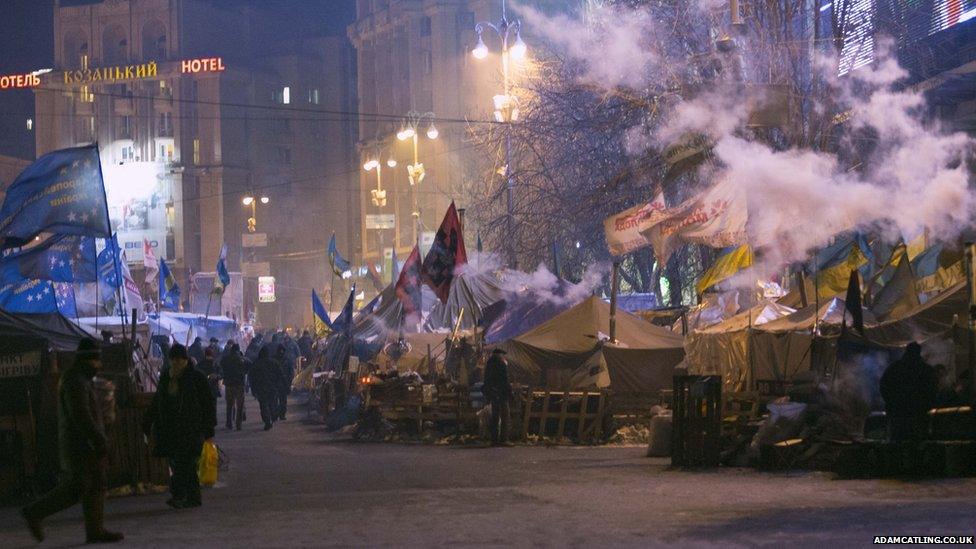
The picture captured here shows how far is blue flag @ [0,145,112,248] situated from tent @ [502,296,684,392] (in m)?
9.97

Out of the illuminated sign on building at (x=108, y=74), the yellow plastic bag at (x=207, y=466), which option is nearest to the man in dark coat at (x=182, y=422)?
the yellow plastic bag at (x=207, y=466)

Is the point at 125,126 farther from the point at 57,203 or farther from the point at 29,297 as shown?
the point at 57,203

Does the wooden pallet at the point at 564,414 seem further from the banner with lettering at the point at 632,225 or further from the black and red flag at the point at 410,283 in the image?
the black and red flag at the point at 410,283

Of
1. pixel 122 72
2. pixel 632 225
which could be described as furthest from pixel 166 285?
pixel 122 72

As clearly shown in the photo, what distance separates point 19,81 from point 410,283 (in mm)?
74314

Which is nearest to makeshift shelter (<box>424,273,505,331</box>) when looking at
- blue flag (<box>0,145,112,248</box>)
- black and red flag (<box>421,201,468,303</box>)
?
black and red flag (<box>421,201,468,303</box>)

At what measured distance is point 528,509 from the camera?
11414mm

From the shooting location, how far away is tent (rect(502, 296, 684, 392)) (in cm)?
2228

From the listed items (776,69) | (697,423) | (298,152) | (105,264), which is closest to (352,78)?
(298,152)

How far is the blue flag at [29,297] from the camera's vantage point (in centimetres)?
1998

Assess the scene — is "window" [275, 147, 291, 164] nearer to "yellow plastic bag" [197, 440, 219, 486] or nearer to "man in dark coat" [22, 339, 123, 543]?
"yellow plastic bag" [197, 440, 219, 486]

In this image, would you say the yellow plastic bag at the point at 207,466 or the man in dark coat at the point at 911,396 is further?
the man in dark coat at the point at 911,396

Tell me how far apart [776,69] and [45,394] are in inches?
560

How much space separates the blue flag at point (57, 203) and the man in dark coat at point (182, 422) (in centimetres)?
347
